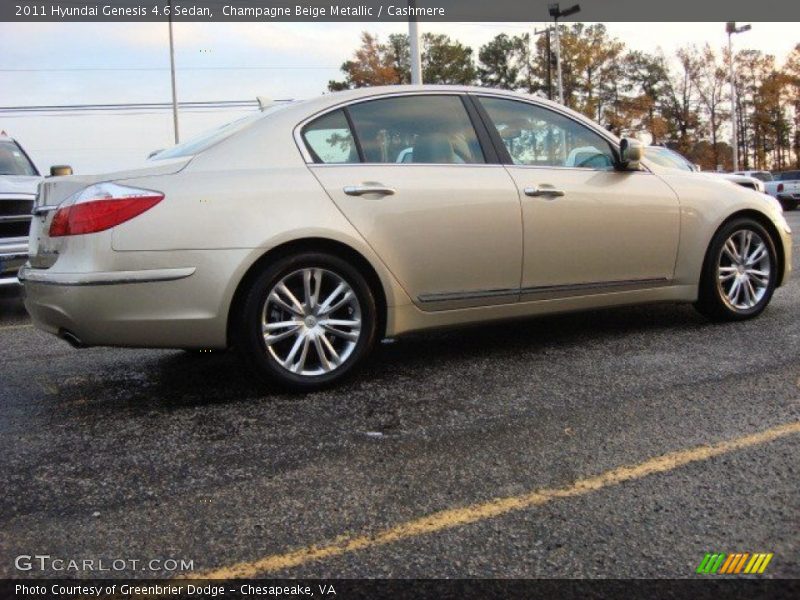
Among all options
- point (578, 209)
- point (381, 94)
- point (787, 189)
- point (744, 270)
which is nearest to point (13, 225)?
point (381, 94)

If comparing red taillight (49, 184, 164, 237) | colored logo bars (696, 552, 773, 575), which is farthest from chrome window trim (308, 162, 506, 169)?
colored logo bars (696, 552, 773, 575)

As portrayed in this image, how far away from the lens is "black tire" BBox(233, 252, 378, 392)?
3.71 m

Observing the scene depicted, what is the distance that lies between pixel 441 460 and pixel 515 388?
106 cm

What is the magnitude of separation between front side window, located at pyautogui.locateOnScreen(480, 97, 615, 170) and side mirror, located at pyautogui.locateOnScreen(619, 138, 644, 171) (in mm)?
72

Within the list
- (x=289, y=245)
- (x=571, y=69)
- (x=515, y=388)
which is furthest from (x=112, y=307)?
(x=571, y=69)

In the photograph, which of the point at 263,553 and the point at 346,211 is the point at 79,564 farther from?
the point at 346,211

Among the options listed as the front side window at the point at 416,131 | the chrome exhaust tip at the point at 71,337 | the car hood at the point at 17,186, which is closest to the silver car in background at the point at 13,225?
the car hood at the point at 17,186

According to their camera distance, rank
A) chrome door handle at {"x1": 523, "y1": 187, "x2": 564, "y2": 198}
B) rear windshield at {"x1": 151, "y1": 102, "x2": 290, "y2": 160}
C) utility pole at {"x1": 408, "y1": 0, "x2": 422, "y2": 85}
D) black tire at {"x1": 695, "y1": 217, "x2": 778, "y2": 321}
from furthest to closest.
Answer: utility pole at {"x1": 408, "y1": 0, "x2": 422, "y2": 85}, black tire at {"x1": 695, "y1": 217, "x2": 778, "y2": 321}, chrome door handle at {"x1": 523, "y1": 187, "x2": 564, "y2": 198}, rear windshield at {"x1": 151, "y1": 102, "x2": 290, "y2": 160}

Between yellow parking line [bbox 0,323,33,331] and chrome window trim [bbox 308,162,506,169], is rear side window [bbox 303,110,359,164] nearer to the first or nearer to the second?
chrome window trim [bbox 308,162,506,169]

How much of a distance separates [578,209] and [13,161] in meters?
7.48

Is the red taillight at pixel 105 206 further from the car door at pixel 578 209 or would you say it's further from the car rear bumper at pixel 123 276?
the car door at pixel 578 209

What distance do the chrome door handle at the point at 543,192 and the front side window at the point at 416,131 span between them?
33cm

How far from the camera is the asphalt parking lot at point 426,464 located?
223 centimetres

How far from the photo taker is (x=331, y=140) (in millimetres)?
4117
